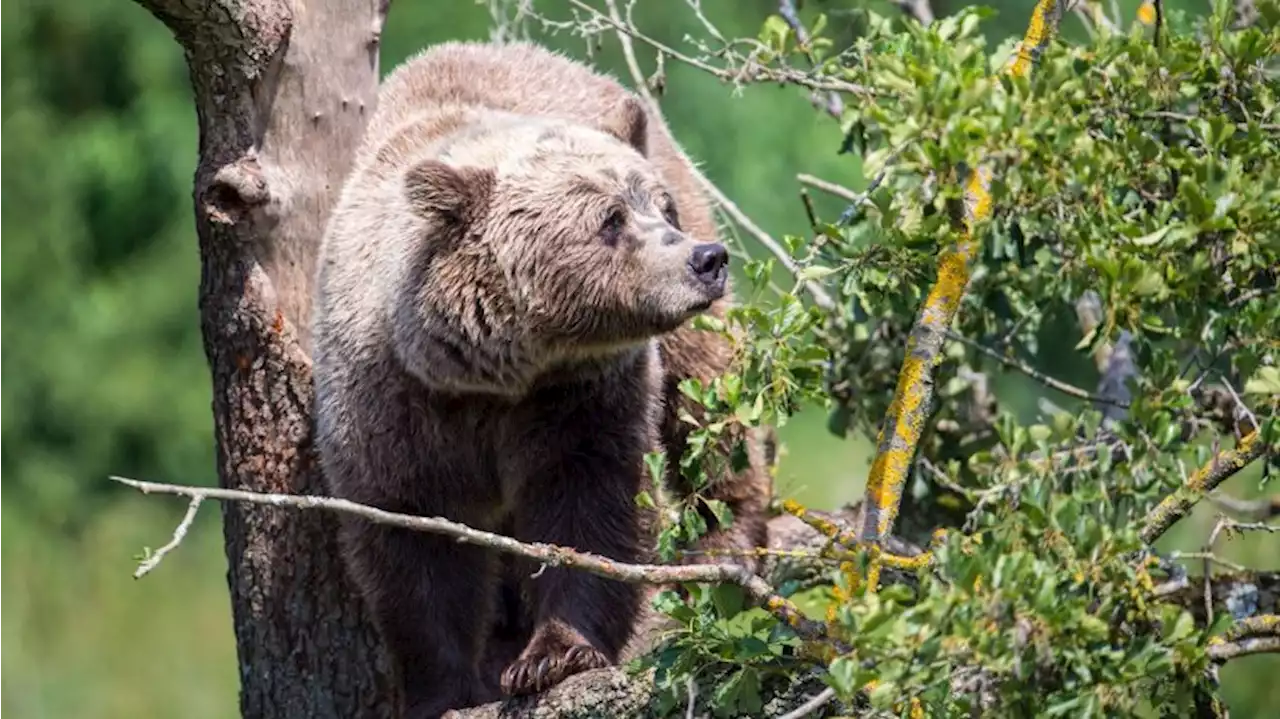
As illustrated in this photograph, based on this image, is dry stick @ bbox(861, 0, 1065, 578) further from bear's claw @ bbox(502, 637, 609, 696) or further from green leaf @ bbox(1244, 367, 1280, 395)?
bear's claw @ bbox(502, 637, 609, 696)

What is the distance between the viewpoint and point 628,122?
5117mm

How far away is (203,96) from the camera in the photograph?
508 centimetres

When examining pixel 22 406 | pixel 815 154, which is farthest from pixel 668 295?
pixel 22 406

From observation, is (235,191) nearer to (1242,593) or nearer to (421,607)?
(421,607)

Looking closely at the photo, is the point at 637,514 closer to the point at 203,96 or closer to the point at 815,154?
the point at 203,96

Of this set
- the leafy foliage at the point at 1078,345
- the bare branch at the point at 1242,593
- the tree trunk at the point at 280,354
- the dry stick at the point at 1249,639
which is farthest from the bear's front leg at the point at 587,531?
the dry stick at the point at 1249,639

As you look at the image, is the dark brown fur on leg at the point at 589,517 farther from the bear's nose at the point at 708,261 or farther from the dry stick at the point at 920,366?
the dry stick at the point at 920,366

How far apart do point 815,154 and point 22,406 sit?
6073mm

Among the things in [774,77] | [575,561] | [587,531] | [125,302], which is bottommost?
[575,561]

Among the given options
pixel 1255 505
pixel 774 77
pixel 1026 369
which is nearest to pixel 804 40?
pixel 774 77

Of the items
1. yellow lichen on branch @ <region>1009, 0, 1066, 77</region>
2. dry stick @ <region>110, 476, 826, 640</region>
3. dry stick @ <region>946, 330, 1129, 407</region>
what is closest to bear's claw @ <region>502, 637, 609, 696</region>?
dry stick @ <region>110, 476, 826, 640</region>

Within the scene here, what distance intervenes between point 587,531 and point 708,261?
2.67 feet

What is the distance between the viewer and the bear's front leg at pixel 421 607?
4863mm

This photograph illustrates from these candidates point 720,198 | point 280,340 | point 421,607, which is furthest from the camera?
point 720,198
